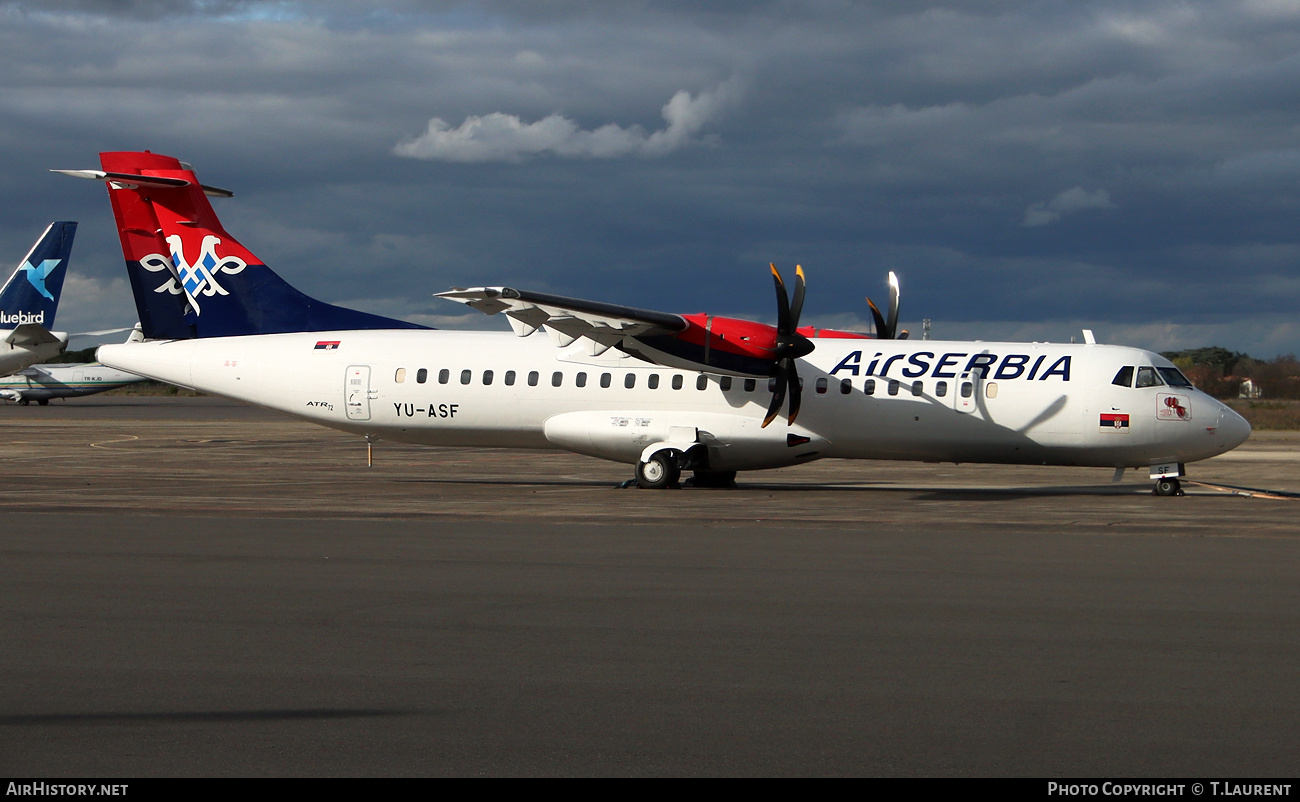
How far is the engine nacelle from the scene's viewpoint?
2453 cm

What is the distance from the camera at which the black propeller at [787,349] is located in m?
23.6

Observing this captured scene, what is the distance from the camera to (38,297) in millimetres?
56438

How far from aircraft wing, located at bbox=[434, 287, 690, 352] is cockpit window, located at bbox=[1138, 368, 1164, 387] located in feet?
30.2

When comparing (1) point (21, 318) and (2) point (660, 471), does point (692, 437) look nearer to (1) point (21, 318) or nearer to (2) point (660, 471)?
(2) point (660, 471)

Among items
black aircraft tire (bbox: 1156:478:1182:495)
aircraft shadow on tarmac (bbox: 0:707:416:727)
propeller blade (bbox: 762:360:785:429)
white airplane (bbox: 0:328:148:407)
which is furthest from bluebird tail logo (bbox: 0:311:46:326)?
aircraft shadow on tarmac (bbox: 0:707:416:727)

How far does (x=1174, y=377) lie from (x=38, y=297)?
52.5m

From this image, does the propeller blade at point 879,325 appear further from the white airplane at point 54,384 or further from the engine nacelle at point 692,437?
the white airplane at point 54,384

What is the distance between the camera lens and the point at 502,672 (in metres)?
7.73

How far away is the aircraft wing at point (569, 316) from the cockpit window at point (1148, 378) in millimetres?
9219

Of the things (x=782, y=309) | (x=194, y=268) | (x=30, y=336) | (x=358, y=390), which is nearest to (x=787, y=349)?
(x=782, y=309)

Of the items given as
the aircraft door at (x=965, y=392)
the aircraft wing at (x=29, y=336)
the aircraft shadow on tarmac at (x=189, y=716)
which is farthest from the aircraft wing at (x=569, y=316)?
the aircraft wing at (x=29, y=336)

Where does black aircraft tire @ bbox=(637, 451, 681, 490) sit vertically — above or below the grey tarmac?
above

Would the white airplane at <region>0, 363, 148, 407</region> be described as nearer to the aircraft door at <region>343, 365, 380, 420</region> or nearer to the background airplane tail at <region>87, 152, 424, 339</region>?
the background airplane tail at <region>87, 152, 424, 339</region>
